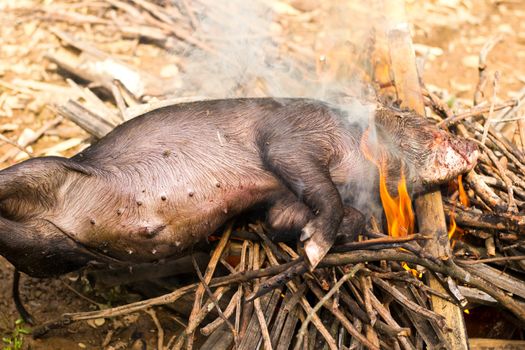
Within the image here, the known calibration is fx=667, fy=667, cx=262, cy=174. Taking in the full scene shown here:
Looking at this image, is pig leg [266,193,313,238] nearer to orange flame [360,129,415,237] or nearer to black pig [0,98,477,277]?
black pig [0,98,477,277]

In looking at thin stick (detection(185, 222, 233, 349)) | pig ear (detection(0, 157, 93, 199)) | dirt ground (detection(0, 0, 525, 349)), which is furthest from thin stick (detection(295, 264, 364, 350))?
pig ear (detection(0, 157, 93, 199))

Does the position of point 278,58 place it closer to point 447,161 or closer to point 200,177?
point 447,161

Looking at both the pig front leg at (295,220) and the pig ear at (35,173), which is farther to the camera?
the pig front leg at (295,220)

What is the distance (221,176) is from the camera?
4.02 metres

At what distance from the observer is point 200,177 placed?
3990 mm

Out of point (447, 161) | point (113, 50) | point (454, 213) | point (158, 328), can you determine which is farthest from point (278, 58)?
point (158, 328)

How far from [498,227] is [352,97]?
132 cm

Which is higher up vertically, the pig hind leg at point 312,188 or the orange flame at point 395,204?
the pig hind leg at point 312,188

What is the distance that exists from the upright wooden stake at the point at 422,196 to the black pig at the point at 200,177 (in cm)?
22

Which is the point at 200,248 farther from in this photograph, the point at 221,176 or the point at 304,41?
the point at 304,41

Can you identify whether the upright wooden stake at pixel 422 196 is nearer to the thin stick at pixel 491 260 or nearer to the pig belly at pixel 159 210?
the thin stick at pixel 491 260

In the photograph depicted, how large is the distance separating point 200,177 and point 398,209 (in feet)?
4.35

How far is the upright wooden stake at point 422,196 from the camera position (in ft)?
12.9

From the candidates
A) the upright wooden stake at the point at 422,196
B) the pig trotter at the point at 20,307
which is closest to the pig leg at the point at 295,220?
the upright wooden stake at the point at 422,196
